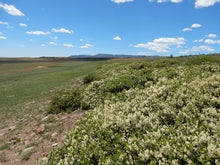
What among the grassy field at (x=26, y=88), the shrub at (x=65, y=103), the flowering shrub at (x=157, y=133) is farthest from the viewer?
the grassy field at (x=26, y=88)

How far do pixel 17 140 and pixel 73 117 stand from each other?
3.41 metres

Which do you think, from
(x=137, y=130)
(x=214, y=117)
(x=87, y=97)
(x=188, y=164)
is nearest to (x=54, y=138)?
(x=87, y=97)

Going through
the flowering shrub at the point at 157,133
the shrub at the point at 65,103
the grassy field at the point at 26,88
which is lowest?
the grassy field at the point at 26,88

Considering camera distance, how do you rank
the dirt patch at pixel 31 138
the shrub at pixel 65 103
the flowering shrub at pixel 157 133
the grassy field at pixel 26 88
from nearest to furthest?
the flowering shrub at pixel 157 133
the dirt patch at pixel 31 138
the shrub at pixel 65 103
the grassy field at pixel 26 88

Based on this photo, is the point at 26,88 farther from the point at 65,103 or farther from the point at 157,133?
the point at 157,133

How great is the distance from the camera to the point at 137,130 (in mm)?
5289

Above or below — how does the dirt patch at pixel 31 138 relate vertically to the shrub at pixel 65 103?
below

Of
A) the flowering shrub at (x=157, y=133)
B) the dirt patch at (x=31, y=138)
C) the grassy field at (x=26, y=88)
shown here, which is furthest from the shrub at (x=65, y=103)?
the flowering shrub at (x=157, y=133)

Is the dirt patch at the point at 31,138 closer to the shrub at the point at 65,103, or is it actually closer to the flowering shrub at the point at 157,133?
the shrub at the point at 65,103

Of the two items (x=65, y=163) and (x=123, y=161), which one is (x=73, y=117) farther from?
(x=123, y=161)

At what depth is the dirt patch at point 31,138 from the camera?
7.23 metres

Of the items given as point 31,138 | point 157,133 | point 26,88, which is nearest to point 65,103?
point 31,138

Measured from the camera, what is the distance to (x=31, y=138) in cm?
891

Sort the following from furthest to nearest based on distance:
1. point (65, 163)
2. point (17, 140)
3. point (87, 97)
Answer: point (87, 97)
point (17, 140)
point (65, 163)
